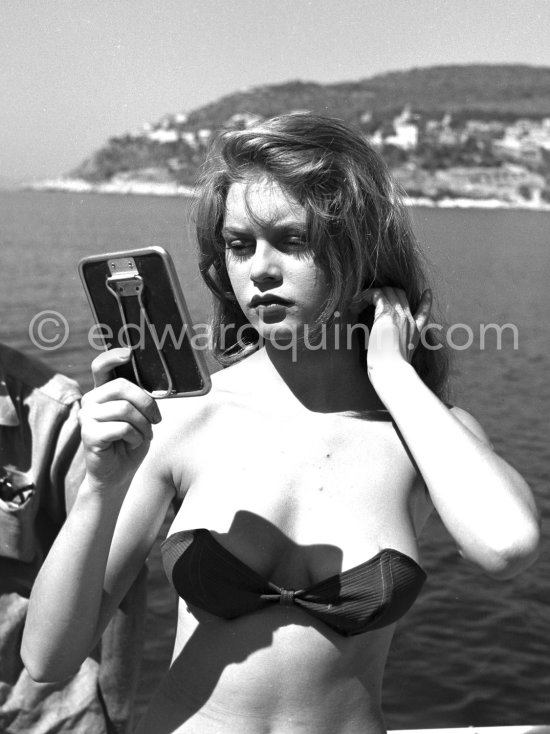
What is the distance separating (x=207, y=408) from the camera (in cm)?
192

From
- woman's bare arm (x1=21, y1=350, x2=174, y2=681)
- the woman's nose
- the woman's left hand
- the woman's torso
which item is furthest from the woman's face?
woman's bare arm (x1=21, y1=350, x2=174, y2=681)

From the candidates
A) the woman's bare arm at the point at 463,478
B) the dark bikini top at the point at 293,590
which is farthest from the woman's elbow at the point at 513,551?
the dark bikini top at the point at 293,590

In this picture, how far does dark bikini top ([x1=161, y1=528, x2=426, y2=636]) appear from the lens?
1.71 metres

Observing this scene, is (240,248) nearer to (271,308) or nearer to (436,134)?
(271,308)

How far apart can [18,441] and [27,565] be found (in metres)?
0.27

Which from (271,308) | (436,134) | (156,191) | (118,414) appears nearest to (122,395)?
(118,414)

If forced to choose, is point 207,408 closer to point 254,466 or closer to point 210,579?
point 254,466

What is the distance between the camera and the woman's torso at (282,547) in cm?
174

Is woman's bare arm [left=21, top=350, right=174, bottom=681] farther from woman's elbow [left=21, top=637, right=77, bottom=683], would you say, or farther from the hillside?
the hillside

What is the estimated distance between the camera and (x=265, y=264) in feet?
5.74

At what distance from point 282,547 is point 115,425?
1.60 feet

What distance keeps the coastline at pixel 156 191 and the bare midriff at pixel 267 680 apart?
56.3 meters

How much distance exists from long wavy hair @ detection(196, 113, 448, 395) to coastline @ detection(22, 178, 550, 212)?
55.9 m

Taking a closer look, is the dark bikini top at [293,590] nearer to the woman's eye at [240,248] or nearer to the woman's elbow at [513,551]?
the woman's elbow at [513,551]
